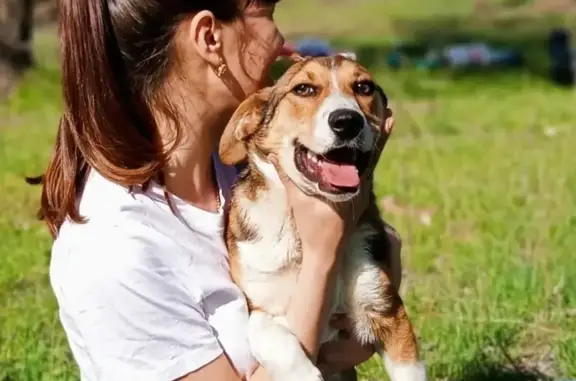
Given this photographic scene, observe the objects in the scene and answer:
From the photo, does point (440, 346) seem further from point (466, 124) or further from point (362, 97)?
point (466, 124)

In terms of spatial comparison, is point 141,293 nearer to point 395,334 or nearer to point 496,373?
point 395,334

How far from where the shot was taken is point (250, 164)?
10.5 feet

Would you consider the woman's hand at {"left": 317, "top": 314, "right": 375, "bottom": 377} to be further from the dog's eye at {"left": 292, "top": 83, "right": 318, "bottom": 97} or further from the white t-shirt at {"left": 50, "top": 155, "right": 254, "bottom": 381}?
the dog's eye at {"left": 292, "top": 83, "right": 318, "bottom": 97}

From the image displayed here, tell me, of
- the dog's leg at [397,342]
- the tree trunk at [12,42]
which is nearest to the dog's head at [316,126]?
the dog's leg at [397,342]

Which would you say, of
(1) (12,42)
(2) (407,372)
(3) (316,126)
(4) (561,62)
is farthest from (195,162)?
(4) (561,62)

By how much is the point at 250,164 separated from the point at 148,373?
78 cm

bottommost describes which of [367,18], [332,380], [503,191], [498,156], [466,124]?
[367,18]

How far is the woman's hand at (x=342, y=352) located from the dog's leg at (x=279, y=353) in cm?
19

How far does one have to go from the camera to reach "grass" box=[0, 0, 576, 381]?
4020 mm

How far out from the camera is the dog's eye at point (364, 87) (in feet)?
9.98

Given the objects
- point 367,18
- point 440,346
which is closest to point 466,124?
point 440,346

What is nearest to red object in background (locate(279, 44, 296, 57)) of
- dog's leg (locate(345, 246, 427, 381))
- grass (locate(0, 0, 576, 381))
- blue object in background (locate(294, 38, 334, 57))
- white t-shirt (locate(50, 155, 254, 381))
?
blue object in background (locate(294, 38, 334, 57))

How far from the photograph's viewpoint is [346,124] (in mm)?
2824

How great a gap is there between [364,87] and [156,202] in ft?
2.37
